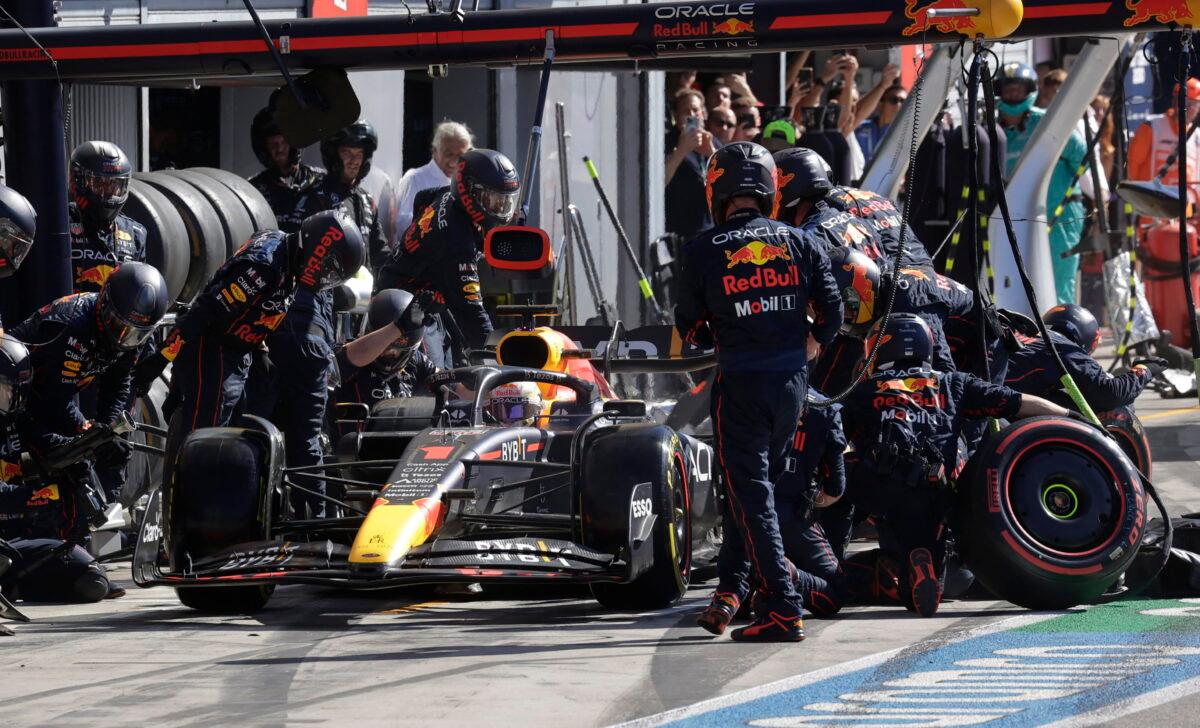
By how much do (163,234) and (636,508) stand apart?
16.9ft

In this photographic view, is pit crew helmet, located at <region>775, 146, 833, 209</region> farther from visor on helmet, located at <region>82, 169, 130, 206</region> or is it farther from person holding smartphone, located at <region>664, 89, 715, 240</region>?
person holding smartphone, located at <region>664, 89, 715, 240</region>

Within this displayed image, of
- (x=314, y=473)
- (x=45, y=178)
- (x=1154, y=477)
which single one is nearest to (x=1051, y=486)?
(x=314, y=473)

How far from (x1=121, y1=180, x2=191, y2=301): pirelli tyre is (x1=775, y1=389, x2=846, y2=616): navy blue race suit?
5171 mm

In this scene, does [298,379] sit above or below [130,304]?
below

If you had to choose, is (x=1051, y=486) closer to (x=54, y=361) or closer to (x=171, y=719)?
(x=171, y=719)

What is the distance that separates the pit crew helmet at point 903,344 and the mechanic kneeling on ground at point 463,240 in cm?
353

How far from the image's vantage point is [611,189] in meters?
17.8

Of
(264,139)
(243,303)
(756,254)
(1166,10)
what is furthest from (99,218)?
(1166,10)

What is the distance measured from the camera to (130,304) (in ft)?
30.7

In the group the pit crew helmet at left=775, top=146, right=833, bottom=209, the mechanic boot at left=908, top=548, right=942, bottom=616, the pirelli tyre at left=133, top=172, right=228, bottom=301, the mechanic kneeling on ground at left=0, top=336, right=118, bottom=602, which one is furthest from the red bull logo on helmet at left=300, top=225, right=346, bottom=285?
the mechanic boot at left=908, top=548, right=942, bottom=616

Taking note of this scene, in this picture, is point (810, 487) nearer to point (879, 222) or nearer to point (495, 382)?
point (495, 382)

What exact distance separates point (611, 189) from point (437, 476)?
9.90 metres

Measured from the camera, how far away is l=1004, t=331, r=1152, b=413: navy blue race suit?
973cm

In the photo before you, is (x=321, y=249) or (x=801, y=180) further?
(x=321, y=249)
